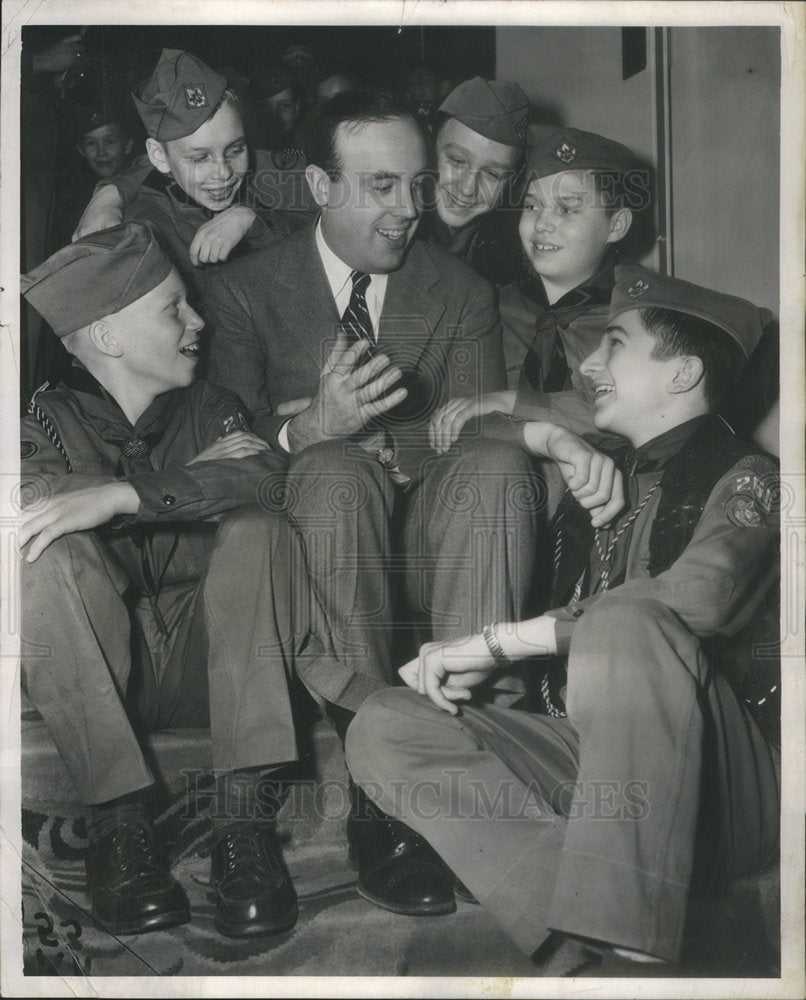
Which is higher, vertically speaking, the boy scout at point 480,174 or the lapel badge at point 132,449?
the boy scout at point 480,174

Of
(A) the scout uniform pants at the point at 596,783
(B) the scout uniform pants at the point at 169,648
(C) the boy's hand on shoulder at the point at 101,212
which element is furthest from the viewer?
(C) the boy's hand on shoulder at the point at 101,212

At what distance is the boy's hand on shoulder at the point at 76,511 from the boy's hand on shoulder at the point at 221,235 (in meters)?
0.60

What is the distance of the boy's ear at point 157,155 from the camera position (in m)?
2.83

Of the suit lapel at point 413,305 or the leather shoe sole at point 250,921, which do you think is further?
the suit lapel at point 413,305

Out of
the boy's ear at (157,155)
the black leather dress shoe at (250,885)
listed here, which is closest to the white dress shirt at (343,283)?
the boy's ear at (157,155)

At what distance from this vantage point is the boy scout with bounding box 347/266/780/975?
262cm

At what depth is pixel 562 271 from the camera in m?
2.83

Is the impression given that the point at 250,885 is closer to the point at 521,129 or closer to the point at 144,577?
the point at 144,577

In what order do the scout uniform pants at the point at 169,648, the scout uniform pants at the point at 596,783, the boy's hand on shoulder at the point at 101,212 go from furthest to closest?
the boy's hand on shoulder at the point at 101,212 → the scout uniform pants at the point at 169,648 → the scout uniform pants at the point at 596,783

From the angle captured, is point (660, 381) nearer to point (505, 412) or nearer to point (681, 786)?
point (505, 412)

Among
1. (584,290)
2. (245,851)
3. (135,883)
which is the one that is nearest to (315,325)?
(584,290)

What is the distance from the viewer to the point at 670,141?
286 centimetres

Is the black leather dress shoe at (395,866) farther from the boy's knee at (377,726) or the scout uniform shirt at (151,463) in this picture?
the scout uniform shirt at (151,463)

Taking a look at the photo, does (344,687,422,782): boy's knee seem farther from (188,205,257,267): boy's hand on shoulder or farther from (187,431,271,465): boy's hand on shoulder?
(188,205,257,267): boy's hand on shoulder
